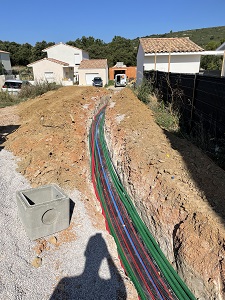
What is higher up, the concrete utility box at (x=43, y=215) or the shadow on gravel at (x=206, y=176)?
the shadow on gravel at (x=206, y=176)

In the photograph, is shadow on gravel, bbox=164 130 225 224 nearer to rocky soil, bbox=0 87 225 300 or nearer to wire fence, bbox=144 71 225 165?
rocky soil, bbox=0 87 225 300

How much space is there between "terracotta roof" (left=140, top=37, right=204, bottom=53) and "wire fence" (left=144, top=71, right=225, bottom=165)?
10385 mm

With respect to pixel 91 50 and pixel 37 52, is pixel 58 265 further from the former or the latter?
pixel 37 52

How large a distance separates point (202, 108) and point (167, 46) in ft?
48.3

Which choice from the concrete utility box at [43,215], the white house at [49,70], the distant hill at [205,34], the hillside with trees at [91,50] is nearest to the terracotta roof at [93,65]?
the white house at [49,70]

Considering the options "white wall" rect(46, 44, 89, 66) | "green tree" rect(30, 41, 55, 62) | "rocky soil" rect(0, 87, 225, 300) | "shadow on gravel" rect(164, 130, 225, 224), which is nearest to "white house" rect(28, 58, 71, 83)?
"white wall" rect(46, 44, 89, 66)

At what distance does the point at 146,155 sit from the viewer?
6121mm

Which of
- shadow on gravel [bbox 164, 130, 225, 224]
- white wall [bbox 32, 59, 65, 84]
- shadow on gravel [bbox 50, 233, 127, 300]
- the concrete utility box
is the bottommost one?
shadow on gravel [bbox 50, 233, 127, 300]

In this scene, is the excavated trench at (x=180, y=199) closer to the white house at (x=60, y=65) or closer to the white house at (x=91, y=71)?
the white house at (x=91, y=71)

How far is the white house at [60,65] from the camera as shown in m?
36.1

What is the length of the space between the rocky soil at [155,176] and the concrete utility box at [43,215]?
752 millimetres

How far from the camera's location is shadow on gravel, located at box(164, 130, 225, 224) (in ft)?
13.5

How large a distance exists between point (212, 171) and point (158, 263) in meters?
2.06

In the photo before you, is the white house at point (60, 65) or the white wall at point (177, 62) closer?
the white wall at point (177, 62)
